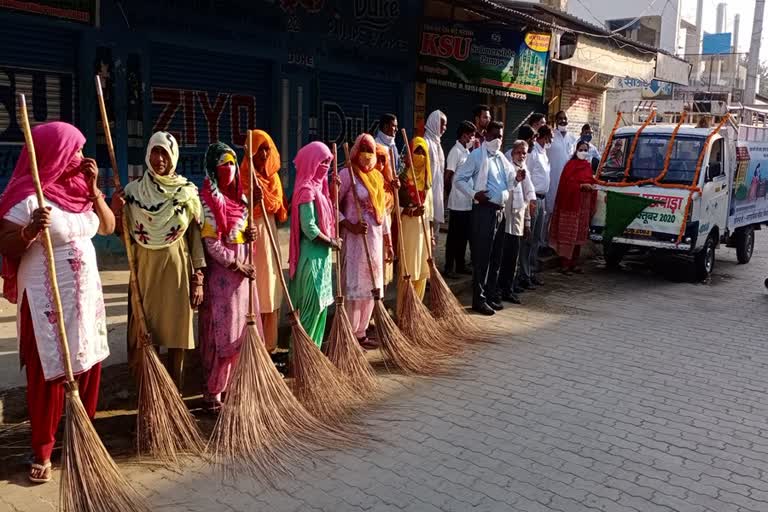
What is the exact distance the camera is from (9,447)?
3.60 metres

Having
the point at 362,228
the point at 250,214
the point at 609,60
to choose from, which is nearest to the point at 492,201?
the point at 362,228

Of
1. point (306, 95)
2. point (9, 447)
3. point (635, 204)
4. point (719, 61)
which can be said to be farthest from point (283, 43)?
point (719, 61)

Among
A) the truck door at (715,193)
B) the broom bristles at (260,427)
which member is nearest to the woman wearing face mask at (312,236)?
the broom bristles at (260,427)

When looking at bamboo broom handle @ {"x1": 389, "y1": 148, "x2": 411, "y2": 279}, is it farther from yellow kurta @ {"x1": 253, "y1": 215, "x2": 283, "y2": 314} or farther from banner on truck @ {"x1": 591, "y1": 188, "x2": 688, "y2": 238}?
banner on truck @ {"x1": 591, "y1": 188, "x2": 688, "y2": 238}

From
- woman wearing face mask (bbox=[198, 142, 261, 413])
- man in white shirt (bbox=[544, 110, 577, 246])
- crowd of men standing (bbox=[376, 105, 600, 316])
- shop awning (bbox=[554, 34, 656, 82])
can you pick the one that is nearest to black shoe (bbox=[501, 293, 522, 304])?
crowd of men standing (bbox=[376, 105, 600, 316])

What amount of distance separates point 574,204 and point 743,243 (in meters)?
3.67

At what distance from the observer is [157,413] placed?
3504 mm

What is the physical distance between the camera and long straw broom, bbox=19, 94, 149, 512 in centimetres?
284

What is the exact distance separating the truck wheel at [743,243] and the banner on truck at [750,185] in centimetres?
19

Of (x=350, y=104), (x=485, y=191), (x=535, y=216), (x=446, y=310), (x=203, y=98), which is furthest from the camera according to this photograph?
(x=350, y=104)

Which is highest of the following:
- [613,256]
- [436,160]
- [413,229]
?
Result: [436,160]

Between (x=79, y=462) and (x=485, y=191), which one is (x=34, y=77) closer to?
(x=485, y=191)

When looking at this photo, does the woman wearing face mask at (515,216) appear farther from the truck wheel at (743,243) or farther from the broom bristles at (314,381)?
the truck wheel at (743,243)

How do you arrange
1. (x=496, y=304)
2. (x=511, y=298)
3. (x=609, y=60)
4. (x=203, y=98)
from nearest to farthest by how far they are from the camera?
(x=496, y=304) < (x=511, y=298) < (x=203, y=98) < (x=609, y=60)
